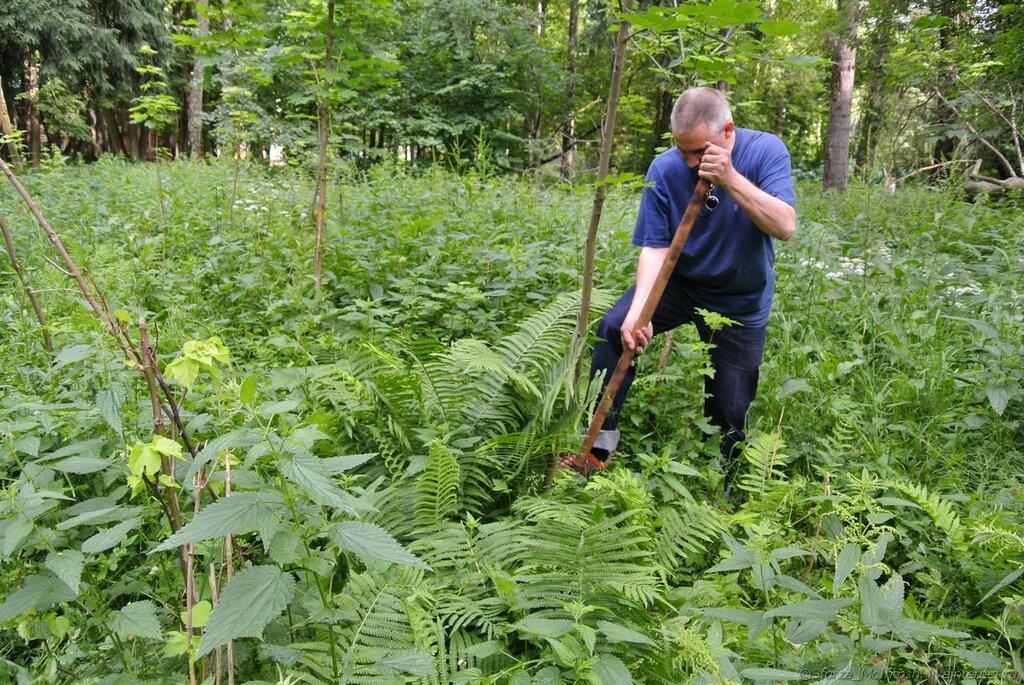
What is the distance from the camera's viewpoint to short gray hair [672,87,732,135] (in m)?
2.67

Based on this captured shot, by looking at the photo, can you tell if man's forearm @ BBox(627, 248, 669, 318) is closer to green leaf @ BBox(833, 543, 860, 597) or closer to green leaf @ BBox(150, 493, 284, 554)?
green leaf @ BBox(833, 543, 860, 597)

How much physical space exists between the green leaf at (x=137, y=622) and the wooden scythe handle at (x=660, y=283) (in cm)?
160

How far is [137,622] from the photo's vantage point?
4.70ft

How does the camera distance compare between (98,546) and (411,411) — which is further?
(411,411)

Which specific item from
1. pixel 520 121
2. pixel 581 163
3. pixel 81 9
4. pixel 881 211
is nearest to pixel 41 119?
pixel 81 9

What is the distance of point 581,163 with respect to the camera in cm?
2105

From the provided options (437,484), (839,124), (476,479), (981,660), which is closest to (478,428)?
(476,479)

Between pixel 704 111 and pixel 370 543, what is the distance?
2.35 m

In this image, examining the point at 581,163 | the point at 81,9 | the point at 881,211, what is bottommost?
the point at 881,211

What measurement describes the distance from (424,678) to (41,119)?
66.1ft

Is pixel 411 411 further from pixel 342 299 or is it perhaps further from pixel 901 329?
pixel 901 329

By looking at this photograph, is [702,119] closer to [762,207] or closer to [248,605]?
[762,207]

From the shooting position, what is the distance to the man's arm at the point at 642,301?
9.05ft

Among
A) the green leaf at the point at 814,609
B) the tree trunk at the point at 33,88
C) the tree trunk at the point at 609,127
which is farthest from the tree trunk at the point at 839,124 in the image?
the tree trunk at the point at 33,88
